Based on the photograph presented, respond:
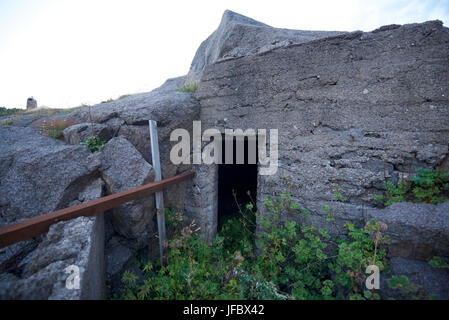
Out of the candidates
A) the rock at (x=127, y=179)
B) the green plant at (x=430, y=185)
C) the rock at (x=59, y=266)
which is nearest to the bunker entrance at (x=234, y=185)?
the rock at (x=127, y=179)

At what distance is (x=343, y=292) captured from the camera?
1.78 m

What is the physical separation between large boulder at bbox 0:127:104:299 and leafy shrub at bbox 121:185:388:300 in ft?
2.31

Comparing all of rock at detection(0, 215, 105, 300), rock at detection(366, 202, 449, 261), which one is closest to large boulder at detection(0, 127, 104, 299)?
rock at detection(0, 215, 105, 300)

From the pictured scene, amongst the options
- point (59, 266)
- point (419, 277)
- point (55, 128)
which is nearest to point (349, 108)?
point (419, 277)

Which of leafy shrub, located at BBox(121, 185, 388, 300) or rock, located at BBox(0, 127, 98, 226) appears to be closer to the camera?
leafy shrub, located at BBox(121, 185, 388, 300)

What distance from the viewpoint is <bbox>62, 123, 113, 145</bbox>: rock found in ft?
8.36

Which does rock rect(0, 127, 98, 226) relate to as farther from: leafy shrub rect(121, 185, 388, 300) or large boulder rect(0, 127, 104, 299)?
leafy shrub rect(121, 185, 388, 300)

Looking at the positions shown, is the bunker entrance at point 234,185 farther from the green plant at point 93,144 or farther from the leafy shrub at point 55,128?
the leafy shrub at point 55,128

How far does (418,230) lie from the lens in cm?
157

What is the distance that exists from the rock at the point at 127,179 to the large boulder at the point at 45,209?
0.56 feet

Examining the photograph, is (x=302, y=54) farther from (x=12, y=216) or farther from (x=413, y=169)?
(x=12, y=216)

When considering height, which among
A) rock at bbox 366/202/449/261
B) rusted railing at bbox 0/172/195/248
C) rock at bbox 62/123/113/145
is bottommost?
rock at bbox 366/202/449/261

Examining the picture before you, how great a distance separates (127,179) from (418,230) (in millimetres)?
2964

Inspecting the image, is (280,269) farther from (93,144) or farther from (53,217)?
(93,144)
